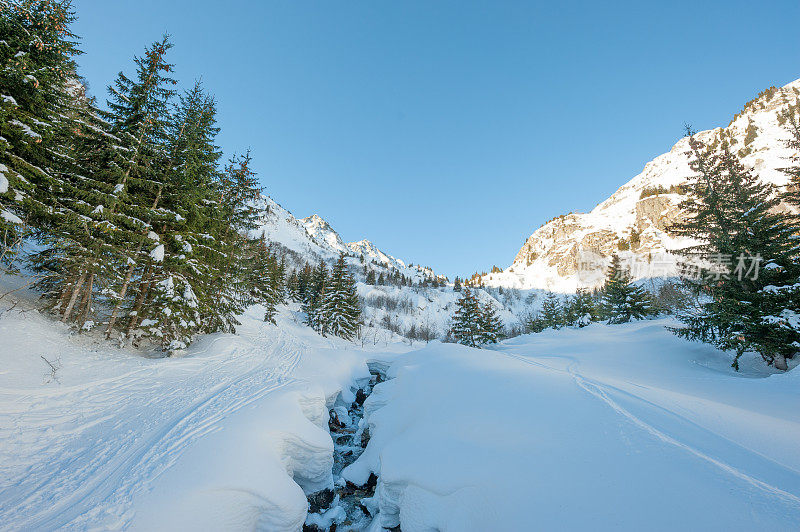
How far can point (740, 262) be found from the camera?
11969 mm

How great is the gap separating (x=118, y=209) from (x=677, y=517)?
18.3m

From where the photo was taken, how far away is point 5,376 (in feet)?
23.3

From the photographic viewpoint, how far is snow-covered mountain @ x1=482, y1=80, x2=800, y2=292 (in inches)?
4390

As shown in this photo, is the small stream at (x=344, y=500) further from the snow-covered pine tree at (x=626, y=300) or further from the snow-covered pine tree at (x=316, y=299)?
the snow-covered pine tree at (x=626, y=300)

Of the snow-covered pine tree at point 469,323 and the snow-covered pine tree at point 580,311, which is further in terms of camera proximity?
the snow-covered pine tree at point 580,311

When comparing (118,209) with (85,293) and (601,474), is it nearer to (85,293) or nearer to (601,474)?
(85,293)

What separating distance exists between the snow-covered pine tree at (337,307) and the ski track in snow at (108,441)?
22062 millimetres

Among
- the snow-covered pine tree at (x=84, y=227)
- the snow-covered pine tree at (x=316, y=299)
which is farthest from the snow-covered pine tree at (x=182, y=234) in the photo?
the snow-covered pine tree at (x=316, y=299)

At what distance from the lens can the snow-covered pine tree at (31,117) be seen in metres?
9.14

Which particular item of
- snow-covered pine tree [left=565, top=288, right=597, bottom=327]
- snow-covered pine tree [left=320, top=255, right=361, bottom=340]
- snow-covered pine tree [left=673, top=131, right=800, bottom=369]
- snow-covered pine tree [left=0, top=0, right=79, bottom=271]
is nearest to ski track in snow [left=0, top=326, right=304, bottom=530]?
snow-covered pine tree [left=0, top=0, right=79, bottom=271]

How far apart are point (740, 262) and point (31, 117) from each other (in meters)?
28.8

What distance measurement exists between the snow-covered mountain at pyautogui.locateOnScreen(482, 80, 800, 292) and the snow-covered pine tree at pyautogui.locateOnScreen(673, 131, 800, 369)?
367 feet

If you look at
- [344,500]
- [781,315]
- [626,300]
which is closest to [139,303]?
[344,500]

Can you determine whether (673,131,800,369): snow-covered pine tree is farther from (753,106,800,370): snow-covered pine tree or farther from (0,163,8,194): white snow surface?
(0,163,8,194): white snow surface
